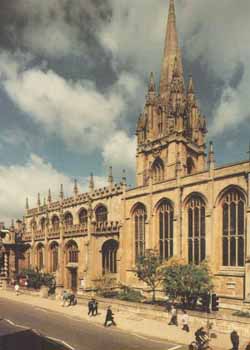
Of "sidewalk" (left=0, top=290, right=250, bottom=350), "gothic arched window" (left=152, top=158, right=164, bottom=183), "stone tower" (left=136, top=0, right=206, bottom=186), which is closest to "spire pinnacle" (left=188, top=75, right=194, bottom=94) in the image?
"stone tower" (left=136, top=0, right=206, bottom=186)

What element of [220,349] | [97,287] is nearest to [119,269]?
[97,287]

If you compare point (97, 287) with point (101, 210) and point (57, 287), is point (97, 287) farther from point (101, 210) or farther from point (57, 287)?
point (101, 210)

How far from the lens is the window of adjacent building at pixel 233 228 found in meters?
27.8

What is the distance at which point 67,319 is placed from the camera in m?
23.6

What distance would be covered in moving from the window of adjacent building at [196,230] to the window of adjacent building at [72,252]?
15.6 m

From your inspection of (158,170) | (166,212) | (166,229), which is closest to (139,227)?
(166,229)

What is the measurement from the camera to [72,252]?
136 feet

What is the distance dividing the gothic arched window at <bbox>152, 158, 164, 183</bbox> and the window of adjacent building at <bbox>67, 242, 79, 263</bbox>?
47.7 feet

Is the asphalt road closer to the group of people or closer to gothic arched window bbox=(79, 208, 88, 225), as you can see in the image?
the group of people

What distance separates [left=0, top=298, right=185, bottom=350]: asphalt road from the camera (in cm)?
1712

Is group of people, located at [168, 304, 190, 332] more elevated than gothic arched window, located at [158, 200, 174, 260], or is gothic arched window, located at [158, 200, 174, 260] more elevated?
gothic arched window, located at [158, 200, 174, 260]

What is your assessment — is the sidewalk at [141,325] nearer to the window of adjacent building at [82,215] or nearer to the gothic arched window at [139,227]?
the gothic arched window at [139,227]

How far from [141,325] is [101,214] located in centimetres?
2530

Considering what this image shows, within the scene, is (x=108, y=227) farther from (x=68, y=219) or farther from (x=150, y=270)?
(x=68, y=219)
